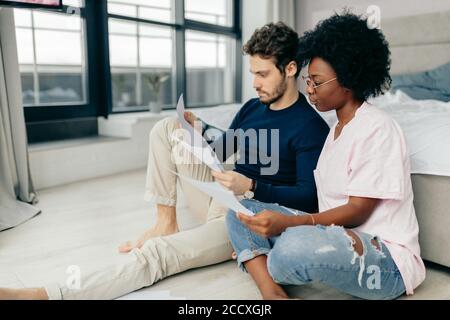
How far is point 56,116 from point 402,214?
2.71 m

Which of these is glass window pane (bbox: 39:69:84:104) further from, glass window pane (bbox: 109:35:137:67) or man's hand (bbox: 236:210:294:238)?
man's hand (bbox: 236:210:294:238)

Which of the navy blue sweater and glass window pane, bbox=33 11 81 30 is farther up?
glass window pane, bbox=33 11 81 30

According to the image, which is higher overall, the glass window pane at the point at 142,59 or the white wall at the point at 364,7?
the white wall at the point at 364,7

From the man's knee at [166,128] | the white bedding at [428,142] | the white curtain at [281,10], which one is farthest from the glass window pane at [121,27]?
the white bedding at [428,142]

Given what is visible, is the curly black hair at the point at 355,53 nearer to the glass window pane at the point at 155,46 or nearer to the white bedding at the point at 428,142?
the white bedding at the point at 428,142

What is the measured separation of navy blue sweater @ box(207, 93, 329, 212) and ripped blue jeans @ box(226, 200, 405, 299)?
8.4 inches

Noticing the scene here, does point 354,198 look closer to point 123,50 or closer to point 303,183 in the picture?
point 303,183

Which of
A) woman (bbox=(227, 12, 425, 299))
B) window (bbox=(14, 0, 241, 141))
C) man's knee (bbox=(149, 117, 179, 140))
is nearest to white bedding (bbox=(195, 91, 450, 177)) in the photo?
woman (bbox=(227, 12, 425, 299))

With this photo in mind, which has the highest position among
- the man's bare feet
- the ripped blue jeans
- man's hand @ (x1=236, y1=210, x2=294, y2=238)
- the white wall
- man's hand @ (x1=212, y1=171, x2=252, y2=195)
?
the white wall

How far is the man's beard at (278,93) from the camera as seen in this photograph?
1.43m

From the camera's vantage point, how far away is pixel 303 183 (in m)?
1.34

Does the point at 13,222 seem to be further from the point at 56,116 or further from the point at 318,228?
the point at 318,228

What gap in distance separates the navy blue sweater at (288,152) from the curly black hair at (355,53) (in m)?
0.22

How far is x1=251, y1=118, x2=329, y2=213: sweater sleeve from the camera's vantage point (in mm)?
1334
